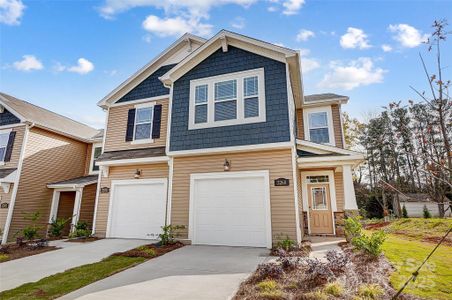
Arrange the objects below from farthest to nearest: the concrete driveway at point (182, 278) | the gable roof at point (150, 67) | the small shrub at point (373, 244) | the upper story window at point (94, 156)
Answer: the upper story window at point (94, 156)
the gable roof at point (150, 67)
the small shrub at point (373, 244)
the concrete driveway at point (182, 278)

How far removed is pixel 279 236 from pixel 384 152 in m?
26.3

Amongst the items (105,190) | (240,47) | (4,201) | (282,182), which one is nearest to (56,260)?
(105,190)

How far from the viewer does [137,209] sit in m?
10.3

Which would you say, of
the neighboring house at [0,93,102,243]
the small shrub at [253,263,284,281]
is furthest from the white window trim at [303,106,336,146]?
the neighboring house at [0,93,102,243]

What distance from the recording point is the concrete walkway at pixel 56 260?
18.5 feet

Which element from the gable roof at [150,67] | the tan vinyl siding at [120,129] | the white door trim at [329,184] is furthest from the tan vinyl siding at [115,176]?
the white door trim at [329,184]

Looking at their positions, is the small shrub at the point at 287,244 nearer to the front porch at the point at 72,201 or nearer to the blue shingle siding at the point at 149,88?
the blue shingle siding at the point at 149,88

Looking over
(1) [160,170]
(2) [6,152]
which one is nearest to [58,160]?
(2) [6,152]

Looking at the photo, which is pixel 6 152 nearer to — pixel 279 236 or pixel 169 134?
pixel 169 134

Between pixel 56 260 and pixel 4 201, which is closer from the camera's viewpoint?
pixel 56 260

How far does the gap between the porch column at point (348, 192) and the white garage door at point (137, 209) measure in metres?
6.69

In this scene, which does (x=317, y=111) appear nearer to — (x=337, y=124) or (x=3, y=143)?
(x=337, y=124)

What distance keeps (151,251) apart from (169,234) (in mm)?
1258

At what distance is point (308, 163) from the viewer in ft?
30.6
